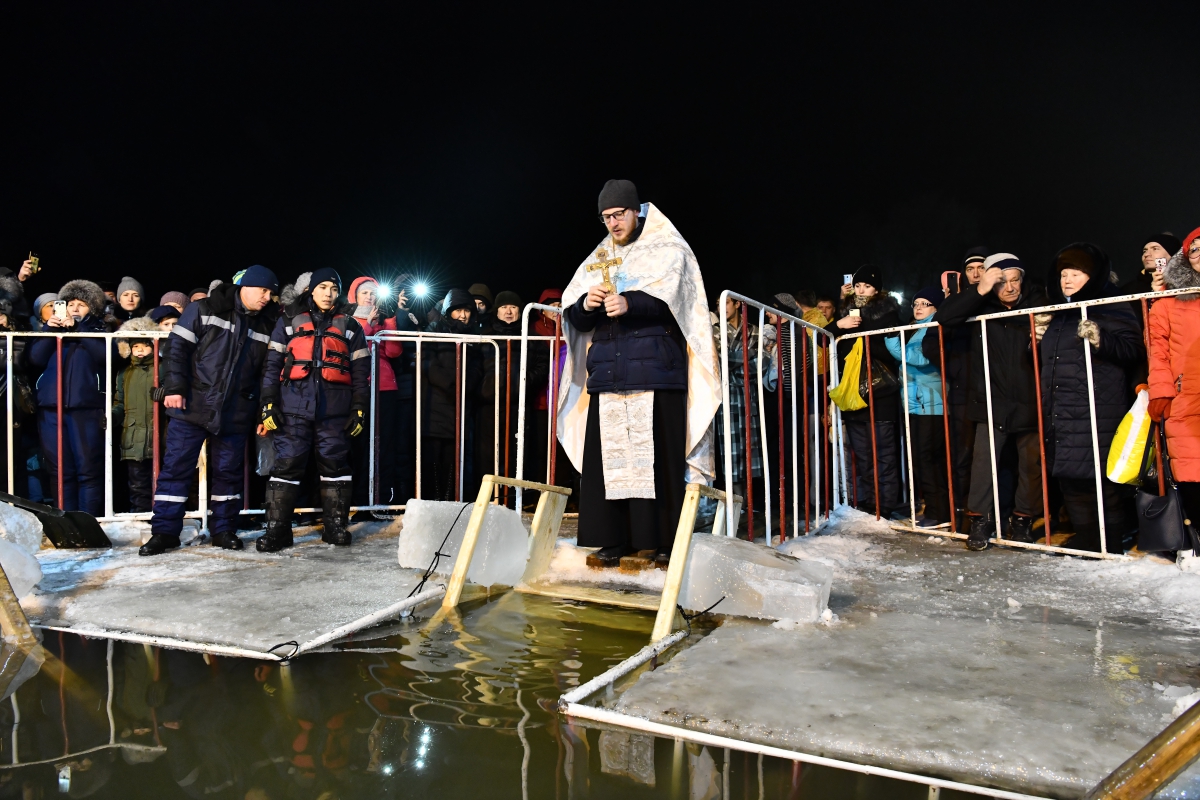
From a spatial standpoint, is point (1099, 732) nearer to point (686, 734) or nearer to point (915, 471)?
point (686, 734)

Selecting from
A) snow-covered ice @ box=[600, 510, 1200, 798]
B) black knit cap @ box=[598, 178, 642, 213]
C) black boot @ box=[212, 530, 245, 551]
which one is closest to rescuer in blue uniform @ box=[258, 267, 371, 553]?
black boot @ box=[212, 530, 245, 551]

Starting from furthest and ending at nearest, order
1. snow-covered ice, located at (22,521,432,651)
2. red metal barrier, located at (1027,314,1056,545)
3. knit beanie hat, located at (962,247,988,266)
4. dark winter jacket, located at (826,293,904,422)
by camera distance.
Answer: dark winter jacket, located at (826,293,904,422), knit beanie hat, located at (962,247,988,266), red metal barrier, located at (1027,314,1056,545), snow-covered ice, located at (22,521,432,651)

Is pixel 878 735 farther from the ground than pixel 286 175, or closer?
closer

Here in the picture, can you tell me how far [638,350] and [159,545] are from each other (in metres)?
3.43

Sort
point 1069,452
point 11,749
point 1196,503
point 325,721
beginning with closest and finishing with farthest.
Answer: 1. point 11,749
2. point 325,721
3. point 1196,503
4. point 1069,452

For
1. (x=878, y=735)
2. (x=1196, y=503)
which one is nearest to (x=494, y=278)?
(x=1196, y=503)

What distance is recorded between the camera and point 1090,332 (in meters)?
4.54

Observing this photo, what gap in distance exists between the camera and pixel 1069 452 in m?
4.72

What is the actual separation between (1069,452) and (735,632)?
9.62 feet

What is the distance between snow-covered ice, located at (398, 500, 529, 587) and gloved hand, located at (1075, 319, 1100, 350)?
3486 millimetres

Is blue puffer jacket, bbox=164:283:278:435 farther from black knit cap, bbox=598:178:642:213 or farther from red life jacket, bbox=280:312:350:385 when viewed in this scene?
black knit cap, bbox=598:178:642:213

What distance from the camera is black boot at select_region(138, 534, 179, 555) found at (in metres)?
4.92

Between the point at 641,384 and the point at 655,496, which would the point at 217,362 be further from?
the point at 655,496

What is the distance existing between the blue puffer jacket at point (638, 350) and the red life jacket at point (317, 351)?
6.69ft
